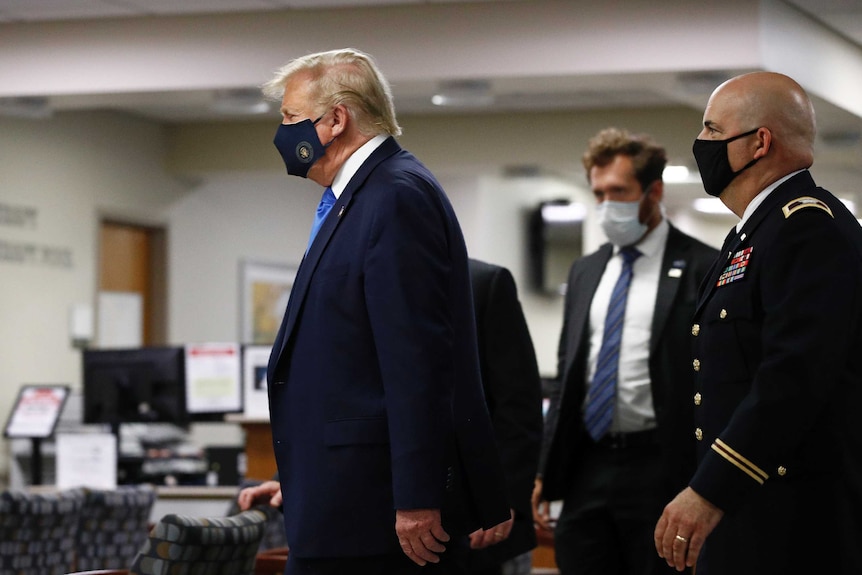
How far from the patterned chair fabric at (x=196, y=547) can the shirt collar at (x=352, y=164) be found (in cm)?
85

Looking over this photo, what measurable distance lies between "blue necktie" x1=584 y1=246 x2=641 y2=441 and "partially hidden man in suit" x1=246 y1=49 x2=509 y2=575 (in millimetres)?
961

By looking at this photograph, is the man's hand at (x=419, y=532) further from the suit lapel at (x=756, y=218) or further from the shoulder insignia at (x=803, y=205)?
the shoulder insignia at (x=803, y=205)

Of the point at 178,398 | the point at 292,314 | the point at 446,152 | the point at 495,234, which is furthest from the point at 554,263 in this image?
the point at 292,314

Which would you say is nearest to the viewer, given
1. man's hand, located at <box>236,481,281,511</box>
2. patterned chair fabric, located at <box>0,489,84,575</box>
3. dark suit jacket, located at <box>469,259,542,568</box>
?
man's hand, located at <box>236,481,281,511</box>

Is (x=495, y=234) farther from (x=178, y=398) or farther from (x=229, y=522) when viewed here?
(x=229, y=522)

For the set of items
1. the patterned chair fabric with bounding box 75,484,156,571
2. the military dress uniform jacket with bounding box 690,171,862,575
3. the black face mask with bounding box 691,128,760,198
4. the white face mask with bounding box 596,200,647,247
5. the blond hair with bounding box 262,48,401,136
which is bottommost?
the patterned chair fabric with bounding box 75,484,156,571

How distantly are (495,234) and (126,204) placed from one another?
3.34 meters

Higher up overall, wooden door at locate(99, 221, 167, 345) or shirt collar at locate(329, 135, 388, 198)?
wooden door at locate(99, 221, 167, 345)

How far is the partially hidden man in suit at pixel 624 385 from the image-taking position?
3143 mm

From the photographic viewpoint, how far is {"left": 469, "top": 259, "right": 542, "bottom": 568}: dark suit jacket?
9.99ft

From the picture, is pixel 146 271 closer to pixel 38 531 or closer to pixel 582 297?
pixel 38 531

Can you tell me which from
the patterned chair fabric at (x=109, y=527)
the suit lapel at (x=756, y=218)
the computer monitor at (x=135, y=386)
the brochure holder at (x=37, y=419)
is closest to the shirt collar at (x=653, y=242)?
the suit lapel at (x=756, y=218)

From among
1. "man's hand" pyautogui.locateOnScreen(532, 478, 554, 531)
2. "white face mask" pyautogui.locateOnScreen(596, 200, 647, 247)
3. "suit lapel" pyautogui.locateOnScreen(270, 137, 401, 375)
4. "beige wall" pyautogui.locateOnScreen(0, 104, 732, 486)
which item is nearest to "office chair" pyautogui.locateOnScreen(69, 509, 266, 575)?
"suit lapel" pyautogui.locateOnScreen(270, 137, 401, 375)

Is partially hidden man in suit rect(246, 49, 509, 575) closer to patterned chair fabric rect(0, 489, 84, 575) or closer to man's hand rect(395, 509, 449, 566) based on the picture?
man's hand rect(395, 509, 449, 566)
